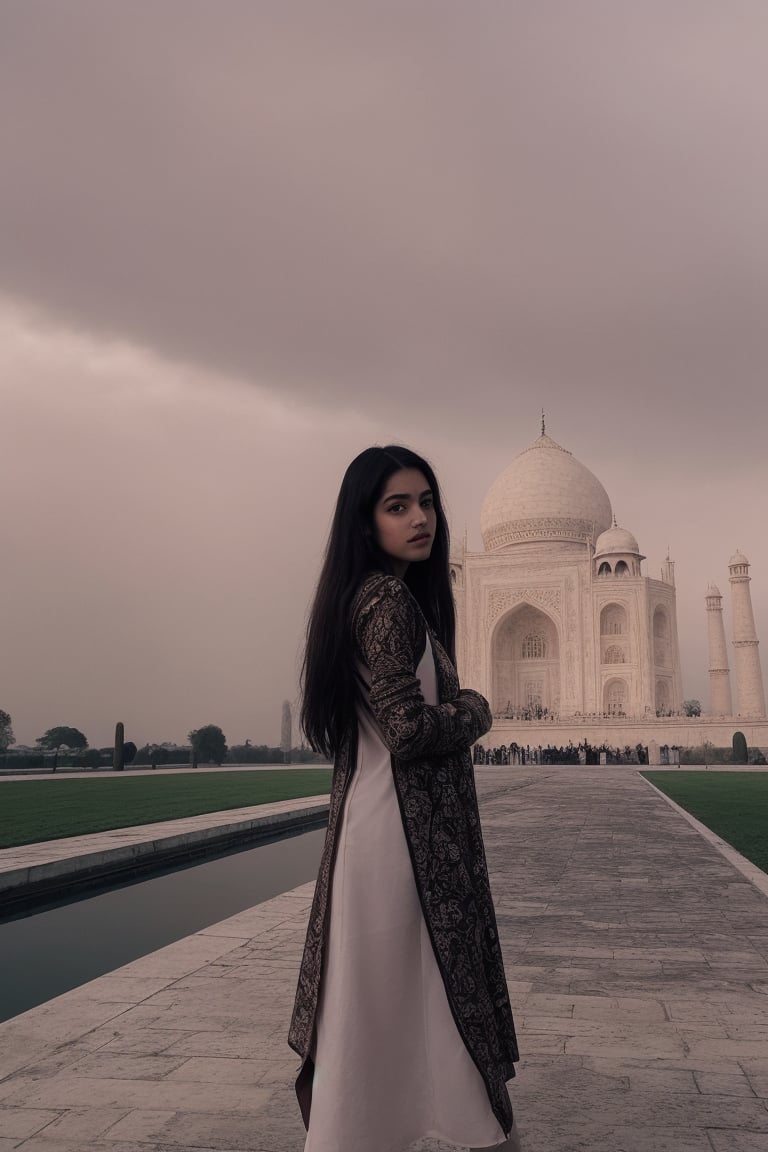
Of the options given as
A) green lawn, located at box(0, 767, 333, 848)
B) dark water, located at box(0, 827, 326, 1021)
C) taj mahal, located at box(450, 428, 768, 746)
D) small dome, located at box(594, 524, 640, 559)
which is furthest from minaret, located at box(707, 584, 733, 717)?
dark water, located at box(0, 827, 326, 1021)

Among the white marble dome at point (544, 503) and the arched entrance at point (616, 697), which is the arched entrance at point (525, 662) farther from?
the white marble dome at point (544, 503)

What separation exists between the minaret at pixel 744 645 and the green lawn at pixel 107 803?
2203 cm

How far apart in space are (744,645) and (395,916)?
33.0 metres

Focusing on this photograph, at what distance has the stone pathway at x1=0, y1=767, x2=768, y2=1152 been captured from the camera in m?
1.84

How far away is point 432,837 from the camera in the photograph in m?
1.49

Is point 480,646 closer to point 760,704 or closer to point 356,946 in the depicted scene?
point 760,704

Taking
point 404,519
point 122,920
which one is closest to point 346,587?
point 404,519

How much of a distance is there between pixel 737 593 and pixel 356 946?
110 feet

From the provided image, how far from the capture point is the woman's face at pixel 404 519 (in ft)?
5.58

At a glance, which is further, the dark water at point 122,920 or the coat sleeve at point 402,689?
the dark water at point 122,920

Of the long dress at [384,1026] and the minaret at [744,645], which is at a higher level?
the minaret at [744,645]

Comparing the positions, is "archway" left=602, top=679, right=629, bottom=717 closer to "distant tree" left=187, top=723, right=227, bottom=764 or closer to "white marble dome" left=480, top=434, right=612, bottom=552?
"white marble dome" left=480, top=434, right=612, bottom=552

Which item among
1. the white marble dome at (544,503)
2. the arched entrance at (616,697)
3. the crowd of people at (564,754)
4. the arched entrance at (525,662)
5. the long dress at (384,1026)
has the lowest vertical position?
the long dress at (384,1026)

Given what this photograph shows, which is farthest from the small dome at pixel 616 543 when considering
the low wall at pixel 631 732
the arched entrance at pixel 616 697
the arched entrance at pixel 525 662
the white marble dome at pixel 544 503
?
the low wall at pixel 631 732
